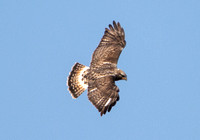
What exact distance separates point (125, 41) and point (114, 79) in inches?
73.1

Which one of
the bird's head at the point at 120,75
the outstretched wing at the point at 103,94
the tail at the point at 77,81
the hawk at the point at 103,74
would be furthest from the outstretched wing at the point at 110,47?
the outstretched wing at the point at 103,94

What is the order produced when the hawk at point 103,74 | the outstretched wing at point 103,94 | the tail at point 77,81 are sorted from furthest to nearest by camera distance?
the tail at point 77,81 → the hawk at point 103,74 → the outstretched wing at point 103,94

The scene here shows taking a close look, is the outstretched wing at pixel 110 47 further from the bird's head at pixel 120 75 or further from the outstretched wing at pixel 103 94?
the outstretched wing at pixel 103 94

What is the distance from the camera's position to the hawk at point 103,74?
12703 mm

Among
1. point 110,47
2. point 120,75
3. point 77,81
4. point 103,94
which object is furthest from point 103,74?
point 110,47

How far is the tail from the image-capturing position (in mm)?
14258

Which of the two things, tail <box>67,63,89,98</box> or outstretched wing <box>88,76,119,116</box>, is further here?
tail <box>67,63,89,98</box>

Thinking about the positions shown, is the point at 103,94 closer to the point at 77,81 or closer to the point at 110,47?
the point at 77,81

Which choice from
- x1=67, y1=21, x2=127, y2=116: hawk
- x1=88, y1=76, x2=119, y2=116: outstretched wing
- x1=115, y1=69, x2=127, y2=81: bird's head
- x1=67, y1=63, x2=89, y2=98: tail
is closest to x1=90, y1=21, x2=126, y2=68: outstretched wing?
x1=67, y1=21, x2=127, y2=116: hawk

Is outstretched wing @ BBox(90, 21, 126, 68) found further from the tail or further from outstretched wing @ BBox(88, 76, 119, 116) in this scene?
outstretched wing @ BBox(88, 76, 119, 116)

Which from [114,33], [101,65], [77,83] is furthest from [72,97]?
[114,33]

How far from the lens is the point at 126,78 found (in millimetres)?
14039

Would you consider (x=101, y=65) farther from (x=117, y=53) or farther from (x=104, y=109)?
(x=104, y=109)

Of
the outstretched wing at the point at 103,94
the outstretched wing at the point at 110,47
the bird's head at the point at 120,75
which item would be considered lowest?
the outstretched wing at the point at 103,94
